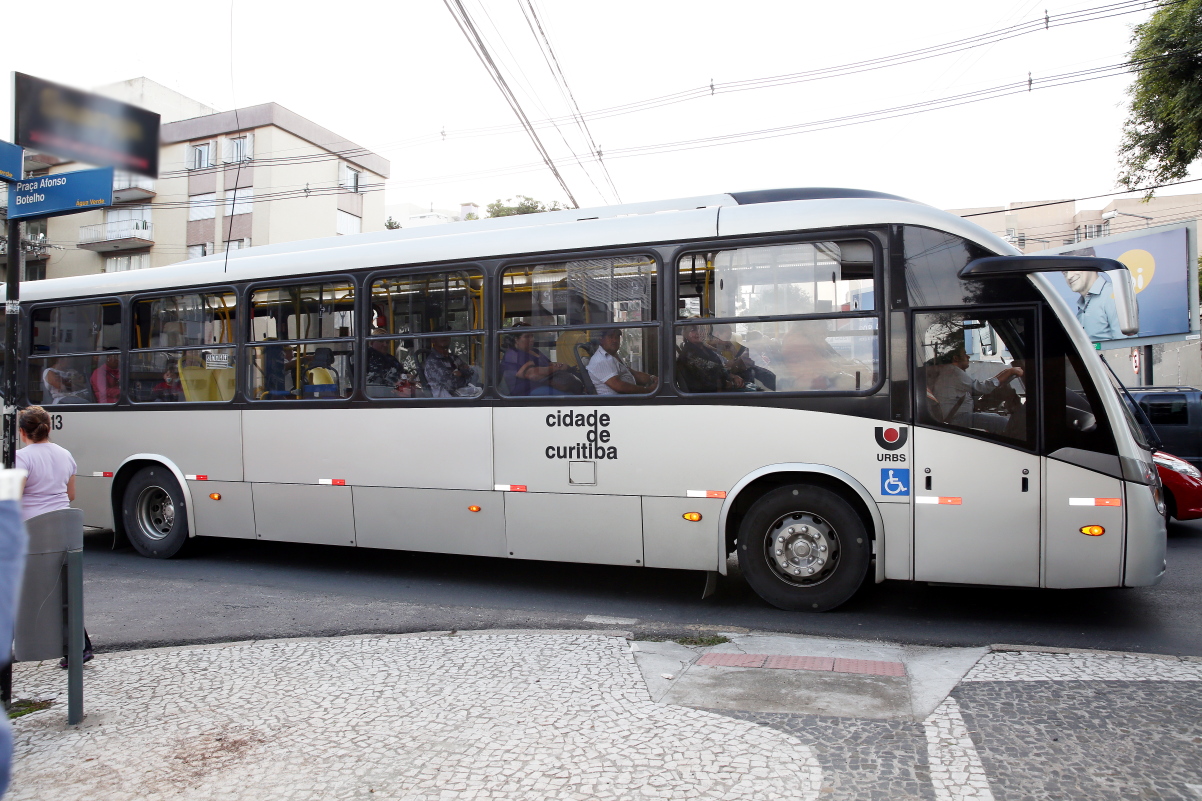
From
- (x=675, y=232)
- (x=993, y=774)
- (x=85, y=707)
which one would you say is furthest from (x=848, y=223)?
(x=85, y=707)

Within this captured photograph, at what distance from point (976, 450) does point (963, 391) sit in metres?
0.43

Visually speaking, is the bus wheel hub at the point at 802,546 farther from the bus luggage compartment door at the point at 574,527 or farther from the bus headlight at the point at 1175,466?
the bus headlight at the point at 1175,466

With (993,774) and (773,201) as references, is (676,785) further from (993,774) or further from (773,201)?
(773,201)

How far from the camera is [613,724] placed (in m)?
4.04

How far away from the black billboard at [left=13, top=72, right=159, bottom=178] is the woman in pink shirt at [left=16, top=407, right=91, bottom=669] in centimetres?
355

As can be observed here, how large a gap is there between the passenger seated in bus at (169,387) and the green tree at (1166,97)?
1604 cm

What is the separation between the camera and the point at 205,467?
8.52m

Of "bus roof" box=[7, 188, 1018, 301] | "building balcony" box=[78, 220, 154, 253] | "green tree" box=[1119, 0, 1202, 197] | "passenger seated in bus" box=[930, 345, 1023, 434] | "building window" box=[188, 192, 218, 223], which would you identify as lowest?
"passenger seated in bus" box=[930, 345, 1023, 434]

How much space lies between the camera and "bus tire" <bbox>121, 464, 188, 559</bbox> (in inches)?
344

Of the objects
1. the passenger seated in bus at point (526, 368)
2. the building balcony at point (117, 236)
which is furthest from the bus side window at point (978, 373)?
the building balcony at point (117, 236)

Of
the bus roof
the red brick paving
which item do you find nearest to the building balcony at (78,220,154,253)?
the bus roof

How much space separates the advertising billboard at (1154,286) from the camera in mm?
19422

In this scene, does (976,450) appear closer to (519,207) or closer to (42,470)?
(42,470)

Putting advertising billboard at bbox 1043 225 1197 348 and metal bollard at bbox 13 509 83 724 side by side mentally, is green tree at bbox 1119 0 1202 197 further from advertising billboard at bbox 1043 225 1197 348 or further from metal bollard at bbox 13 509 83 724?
metal bollard at bbox 13 509 83 724
